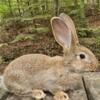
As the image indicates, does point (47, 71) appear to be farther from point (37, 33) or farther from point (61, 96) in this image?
point (37, 33)

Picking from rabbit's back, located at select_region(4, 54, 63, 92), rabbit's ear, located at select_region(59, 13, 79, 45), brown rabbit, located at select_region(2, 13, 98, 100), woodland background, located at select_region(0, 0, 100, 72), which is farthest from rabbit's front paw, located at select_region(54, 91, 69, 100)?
woodland background, located at select_region(0, 0, 100, 72)

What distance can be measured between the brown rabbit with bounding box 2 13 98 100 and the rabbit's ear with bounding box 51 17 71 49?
0.20ft

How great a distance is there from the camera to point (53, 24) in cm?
337

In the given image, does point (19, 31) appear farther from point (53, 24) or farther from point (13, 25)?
point (53, 24)

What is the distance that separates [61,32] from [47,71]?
43 cm

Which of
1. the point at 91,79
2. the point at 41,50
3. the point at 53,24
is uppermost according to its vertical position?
the point at 53,24

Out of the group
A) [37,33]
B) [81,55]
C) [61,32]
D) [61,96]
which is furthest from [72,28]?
[37,33]

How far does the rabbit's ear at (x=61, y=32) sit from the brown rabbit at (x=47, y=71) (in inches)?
2.4

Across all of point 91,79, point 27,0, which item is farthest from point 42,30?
point 91,79

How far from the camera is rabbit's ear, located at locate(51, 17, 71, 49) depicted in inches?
130

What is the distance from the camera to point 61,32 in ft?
11.3

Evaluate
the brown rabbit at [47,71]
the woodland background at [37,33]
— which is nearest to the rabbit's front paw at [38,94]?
the brown rabbit at [47,71]

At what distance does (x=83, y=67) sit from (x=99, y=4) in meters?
5.90

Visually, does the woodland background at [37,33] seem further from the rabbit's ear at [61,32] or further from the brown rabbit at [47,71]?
the brown rabbit at [47,71]
